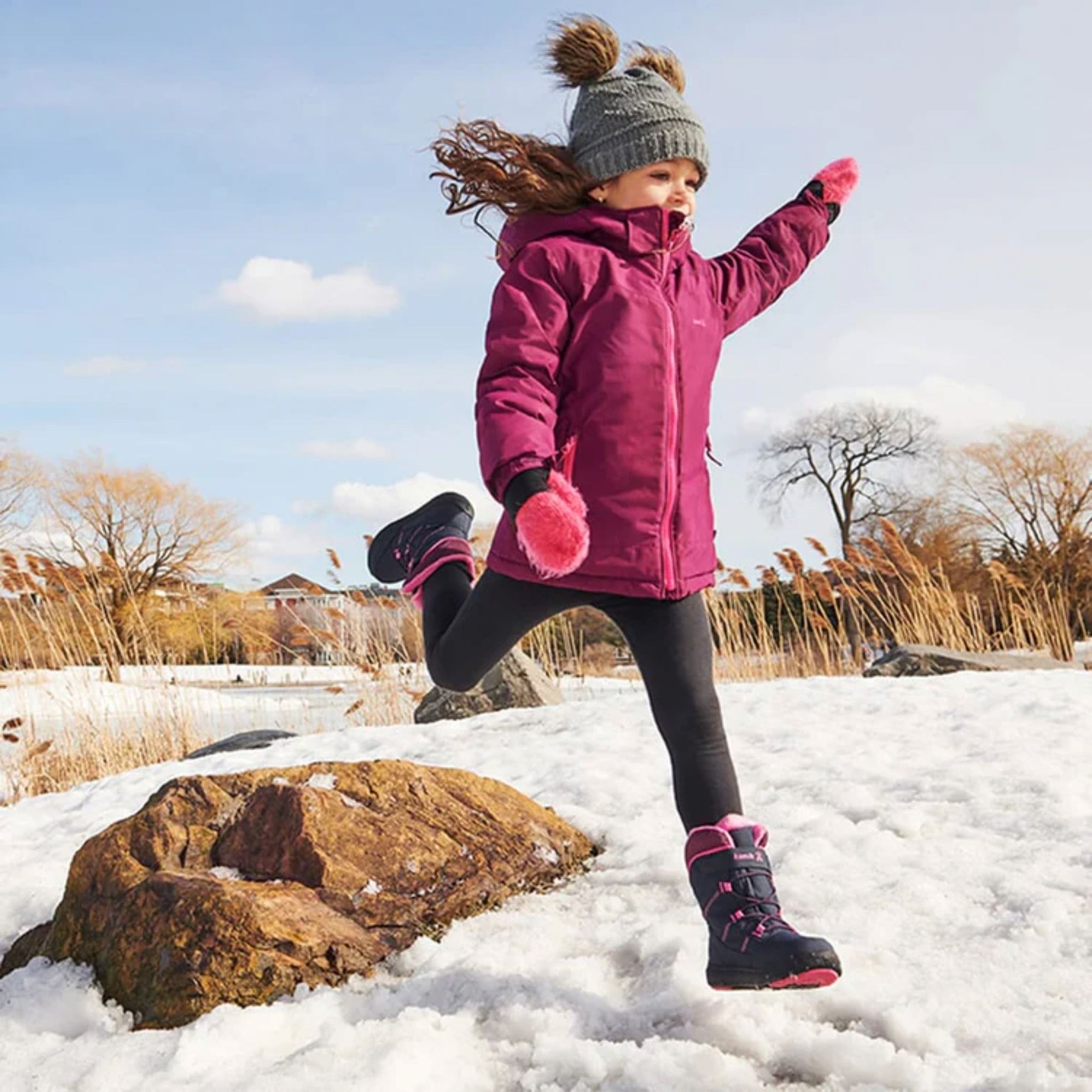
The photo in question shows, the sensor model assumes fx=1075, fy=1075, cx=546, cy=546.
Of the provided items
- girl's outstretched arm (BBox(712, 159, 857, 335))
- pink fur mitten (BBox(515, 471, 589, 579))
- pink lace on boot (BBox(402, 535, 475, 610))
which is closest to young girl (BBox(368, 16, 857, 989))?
pink fur mitten (BBox(515, 471, 589, 579))

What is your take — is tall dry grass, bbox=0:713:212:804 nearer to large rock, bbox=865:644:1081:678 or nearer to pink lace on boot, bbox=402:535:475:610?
pink lace on boot, bbox=402:535:475:610

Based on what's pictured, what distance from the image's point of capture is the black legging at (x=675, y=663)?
2.12 m

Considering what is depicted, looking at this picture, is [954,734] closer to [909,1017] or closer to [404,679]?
[909,1017]

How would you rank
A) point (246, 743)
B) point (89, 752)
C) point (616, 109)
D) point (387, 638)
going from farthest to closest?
point (387, 638)
point (89, 752)
point (246, 743)
point (616, 109)

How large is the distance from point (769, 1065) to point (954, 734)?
255cm

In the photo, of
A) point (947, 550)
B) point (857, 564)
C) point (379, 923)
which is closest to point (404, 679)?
point (857, 564)

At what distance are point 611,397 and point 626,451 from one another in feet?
0.35

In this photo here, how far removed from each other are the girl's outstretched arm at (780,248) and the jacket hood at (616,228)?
0.22 meters

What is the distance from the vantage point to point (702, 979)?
2.13 meters

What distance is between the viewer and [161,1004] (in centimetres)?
218

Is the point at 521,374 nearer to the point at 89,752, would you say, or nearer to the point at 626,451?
the point at 626,451

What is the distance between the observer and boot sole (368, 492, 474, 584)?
110 inches

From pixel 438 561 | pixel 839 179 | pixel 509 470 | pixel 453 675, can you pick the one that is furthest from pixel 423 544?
pixel 839 179

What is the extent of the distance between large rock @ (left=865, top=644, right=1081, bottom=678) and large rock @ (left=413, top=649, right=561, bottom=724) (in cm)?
218
